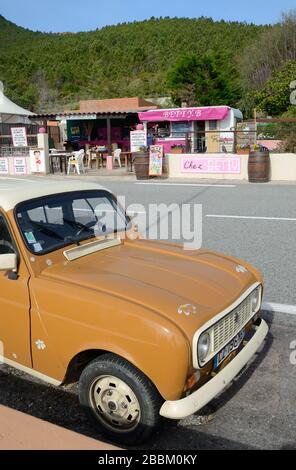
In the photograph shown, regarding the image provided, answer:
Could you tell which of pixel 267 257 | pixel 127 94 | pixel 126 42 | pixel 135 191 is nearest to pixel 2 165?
pixel 135 191

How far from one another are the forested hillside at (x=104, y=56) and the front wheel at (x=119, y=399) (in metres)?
58.0

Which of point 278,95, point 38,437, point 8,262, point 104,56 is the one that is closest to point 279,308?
point 8,262

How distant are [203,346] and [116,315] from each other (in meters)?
0.53

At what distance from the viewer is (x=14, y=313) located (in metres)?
3.07

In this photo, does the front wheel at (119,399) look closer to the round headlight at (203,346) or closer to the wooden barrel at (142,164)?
the round headlight at (203,346)

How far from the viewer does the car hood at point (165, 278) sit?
2701mm

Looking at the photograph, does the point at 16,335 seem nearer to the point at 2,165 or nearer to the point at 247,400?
the point at 247,400

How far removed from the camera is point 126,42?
323 feet

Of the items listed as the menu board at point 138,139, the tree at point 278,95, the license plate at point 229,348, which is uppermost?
the tree at point 278,95

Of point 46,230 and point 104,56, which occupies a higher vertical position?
point 104,56

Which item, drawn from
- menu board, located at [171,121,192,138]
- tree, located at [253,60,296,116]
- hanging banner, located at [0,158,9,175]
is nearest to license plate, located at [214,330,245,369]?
hanging banner, located at [0,158,9,175]

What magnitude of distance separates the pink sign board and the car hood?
1342 centimetres

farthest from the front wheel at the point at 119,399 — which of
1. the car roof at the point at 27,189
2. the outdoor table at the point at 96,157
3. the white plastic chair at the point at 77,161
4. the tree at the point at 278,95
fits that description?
the tree at the point at 278,95

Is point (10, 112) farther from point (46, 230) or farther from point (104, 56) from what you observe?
point (104, 56)
